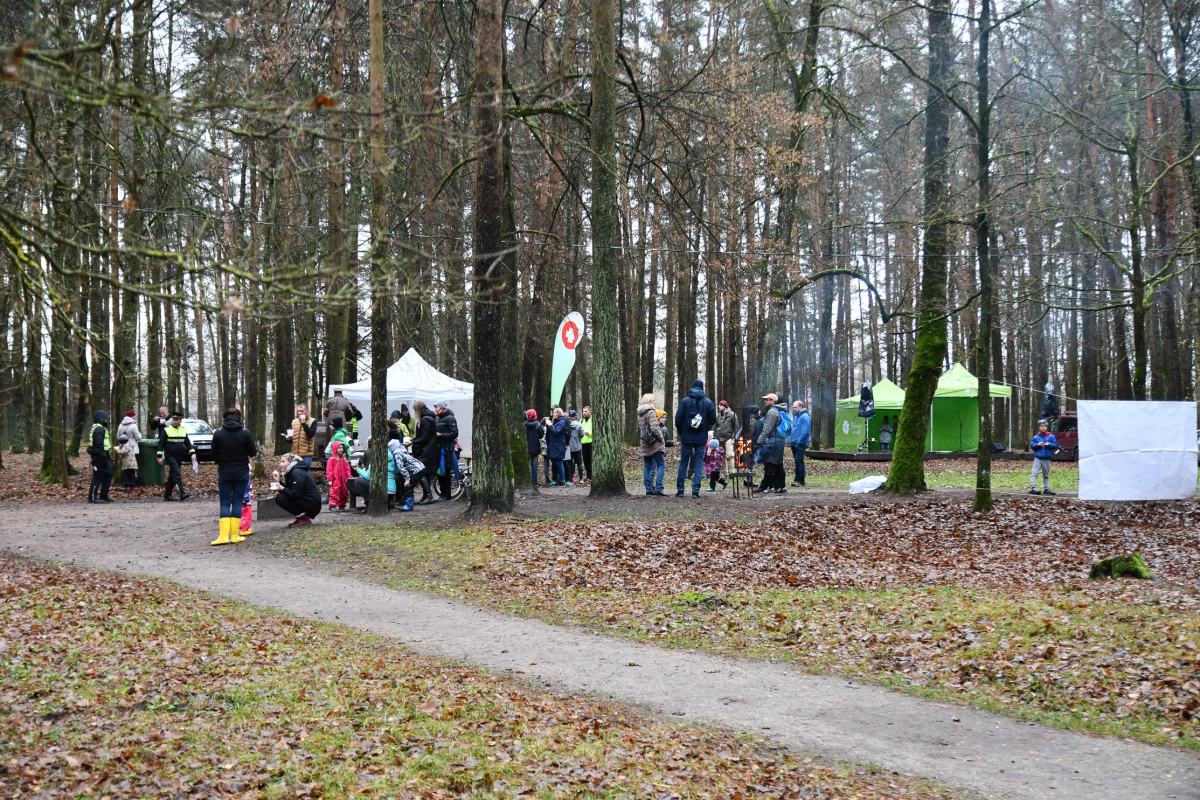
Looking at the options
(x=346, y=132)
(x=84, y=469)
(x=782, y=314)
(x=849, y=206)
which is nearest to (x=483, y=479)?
(x=346, y=132)

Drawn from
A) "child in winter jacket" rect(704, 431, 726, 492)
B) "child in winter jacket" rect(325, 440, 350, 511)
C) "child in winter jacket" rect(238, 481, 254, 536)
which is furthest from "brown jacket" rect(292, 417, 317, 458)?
"child in winter jacket" rect(704, 431, 726, 492)

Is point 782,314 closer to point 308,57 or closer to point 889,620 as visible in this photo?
point 308,57

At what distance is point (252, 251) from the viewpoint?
578 centimetres

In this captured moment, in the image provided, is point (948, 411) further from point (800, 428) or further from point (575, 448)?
point (575, 448)

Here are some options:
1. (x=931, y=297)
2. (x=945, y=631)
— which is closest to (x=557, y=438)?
(x=931, y=297)

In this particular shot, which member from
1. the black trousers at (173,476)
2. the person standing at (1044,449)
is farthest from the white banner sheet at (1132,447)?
the black trousers at (173,476)

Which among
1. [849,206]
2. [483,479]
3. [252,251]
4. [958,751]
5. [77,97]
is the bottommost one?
[958,751]

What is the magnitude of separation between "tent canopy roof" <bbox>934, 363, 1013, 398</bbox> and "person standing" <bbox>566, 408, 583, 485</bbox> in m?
16.0

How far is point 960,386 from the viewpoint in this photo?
34.5 meters

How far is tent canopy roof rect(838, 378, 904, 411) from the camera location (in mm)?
34188

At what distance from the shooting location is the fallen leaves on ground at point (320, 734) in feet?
16.2

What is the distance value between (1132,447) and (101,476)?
63.2 ft

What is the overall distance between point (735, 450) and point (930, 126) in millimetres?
7022

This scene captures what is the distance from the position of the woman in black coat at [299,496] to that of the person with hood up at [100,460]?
602cm
